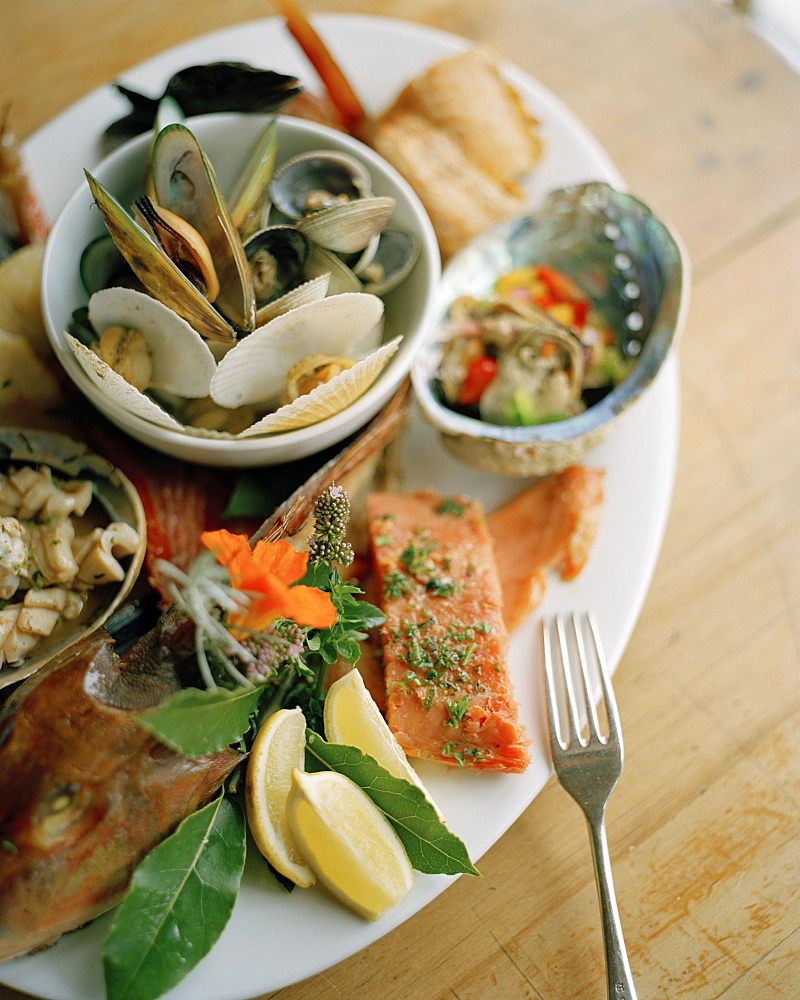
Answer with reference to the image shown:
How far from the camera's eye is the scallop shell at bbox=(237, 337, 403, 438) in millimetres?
1021

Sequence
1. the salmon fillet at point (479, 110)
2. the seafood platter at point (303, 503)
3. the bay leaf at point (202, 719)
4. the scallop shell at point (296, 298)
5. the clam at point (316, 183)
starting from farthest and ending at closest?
the salmon fillet at point (479, 110) → the clam at point (316, 183) → the scallop shell at point (296, 298) → the seafood platter at point (303, 503) → the bay leaf at point (202, 719)

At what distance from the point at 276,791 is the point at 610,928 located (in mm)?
463

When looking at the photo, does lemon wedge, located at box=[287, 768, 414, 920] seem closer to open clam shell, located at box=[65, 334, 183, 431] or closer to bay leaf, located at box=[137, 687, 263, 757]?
bay leaf, located at box=[137, 687, 263, 757]

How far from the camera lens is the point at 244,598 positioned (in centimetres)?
90

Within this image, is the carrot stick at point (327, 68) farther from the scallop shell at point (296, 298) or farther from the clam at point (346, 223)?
the scallop shell at point (296, 298)

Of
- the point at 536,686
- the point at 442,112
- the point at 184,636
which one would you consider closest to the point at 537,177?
the point at 442,112

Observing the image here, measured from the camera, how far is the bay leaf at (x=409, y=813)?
0.96 m

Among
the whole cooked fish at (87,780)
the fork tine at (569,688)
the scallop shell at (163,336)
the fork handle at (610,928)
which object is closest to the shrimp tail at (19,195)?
the scallop shell at (163,336)

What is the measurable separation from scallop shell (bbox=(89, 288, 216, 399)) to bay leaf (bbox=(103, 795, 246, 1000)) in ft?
1.82

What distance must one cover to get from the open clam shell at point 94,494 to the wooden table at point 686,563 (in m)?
0.49

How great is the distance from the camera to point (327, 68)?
→ 1.48 m

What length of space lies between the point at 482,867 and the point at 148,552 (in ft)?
2.21

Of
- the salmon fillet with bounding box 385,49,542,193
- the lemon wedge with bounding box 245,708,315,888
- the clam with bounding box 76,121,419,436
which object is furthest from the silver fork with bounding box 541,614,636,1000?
the salmon fillet with bounding box 385,49,542,193

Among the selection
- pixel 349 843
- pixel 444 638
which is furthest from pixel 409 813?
pixel 444 638
